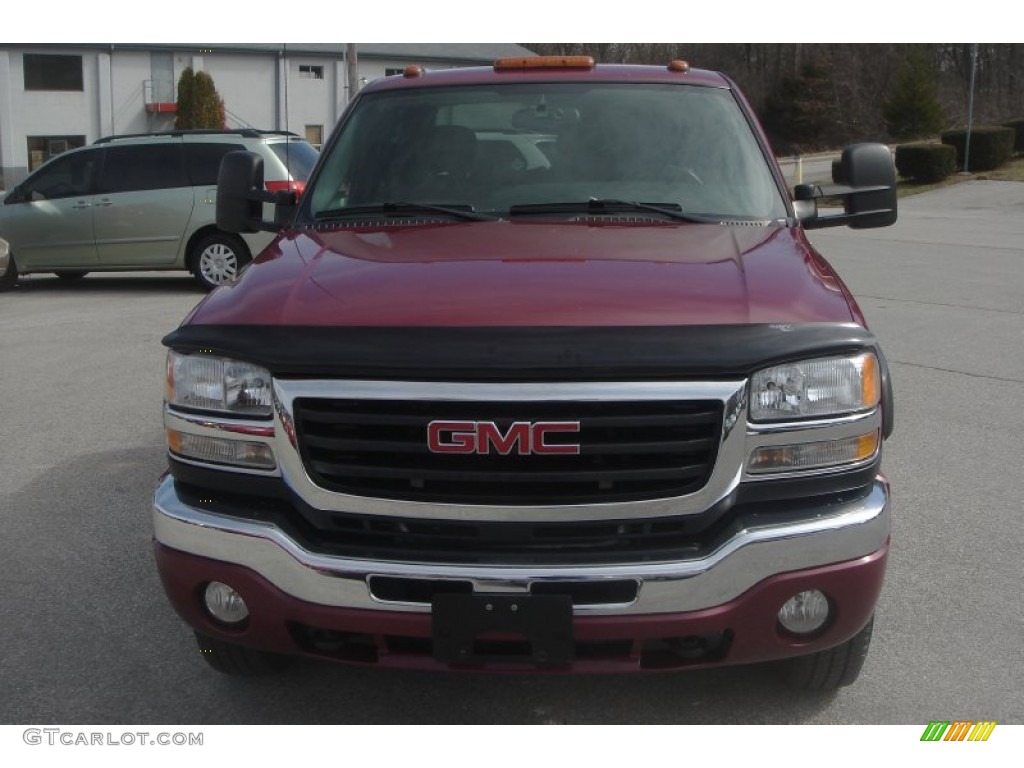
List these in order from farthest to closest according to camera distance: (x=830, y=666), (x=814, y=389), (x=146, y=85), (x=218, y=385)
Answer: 1. (x=146, y=85)
2. (x=830, y=666)
3. (x=218, y=385)
4. (x=814, y=389)

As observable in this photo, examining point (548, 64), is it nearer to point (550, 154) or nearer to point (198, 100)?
point (550, 154)

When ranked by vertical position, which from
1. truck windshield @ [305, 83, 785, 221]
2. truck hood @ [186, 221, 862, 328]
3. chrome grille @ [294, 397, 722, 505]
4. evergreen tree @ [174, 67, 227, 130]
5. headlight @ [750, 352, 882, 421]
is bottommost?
chrome grille @ [294, 397, 722, 505]

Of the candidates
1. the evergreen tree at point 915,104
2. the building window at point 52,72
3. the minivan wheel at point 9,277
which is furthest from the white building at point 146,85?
the minivan wheel at point 9,277

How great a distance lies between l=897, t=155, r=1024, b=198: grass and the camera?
108 feet

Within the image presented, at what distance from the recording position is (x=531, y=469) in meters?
2.83

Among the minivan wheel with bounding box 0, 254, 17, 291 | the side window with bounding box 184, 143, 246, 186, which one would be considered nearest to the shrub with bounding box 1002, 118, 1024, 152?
the side window with bounding box 184, 143, 246, 186

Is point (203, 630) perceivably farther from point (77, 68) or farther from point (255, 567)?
point (77, 68)

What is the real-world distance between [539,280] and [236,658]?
4.73 ft

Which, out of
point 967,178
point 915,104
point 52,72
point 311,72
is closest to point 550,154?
point 967,178

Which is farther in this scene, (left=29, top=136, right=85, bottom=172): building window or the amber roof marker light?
(left=29, top=136, right=85, bottom=172): building window

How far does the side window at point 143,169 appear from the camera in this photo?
44.3 feet

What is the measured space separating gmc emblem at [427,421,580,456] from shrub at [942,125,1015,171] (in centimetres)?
3666

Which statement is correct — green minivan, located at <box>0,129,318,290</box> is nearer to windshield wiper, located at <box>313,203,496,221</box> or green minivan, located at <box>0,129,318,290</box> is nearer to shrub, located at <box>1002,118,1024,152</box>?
windshield wiper, located at <box>313,203,496,221</box>
